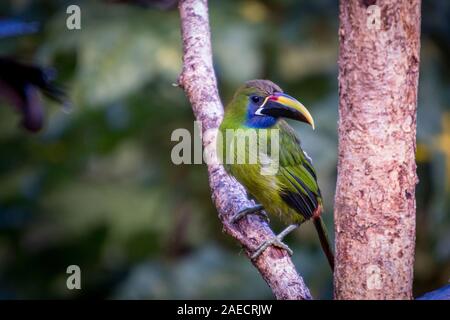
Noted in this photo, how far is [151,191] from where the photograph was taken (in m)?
4.87

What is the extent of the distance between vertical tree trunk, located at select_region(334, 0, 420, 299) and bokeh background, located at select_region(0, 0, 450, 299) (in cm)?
161

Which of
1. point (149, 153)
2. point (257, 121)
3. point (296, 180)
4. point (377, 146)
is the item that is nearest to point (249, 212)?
point (296, 180)

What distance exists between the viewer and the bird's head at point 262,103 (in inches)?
119

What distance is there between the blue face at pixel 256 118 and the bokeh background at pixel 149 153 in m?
0.77

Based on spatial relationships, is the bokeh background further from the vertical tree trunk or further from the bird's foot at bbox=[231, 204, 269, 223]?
the vertical tree trunk

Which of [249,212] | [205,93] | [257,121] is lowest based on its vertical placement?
[249,212]

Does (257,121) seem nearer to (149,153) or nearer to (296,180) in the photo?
(296,180)

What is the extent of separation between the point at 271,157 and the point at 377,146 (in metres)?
0.90

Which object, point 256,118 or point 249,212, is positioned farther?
point 256,118

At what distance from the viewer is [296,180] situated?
3004 mm

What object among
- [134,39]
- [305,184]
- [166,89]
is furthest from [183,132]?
[305,184]

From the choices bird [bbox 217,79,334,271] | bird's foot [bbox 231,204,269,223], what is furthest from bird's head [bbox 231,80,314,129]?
bird's foot [bbox 231,204,269,223]

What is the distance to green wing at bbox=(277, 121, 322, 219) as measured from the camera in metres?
2.98
